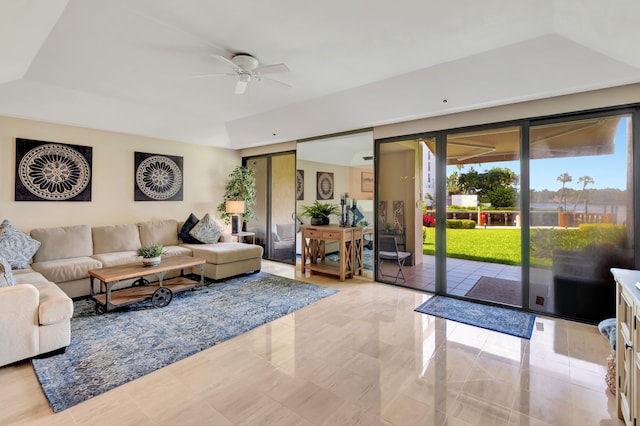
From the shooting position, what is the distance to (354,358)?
8.65ft

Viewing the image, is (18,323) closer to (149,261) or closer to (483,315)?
(149,261)

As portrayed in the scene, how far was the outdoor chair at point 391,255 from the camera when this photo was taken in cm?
480

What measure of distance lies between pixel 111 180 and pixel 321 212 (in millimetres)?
3645

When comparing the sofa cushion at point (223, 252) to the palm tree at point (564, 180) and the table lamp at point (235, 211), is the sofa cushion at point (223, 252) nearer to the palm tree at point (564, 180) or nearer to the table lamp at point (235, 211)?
the table lamp at point (235, 211)

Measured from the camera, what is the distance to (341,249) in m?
5.05

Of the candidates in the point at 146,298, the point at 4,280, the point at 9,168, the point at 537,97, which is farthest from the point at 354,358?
the point at 9,168

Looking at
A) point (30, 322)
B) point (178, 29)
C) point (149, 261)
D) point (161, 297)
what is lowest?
point (161, 297)

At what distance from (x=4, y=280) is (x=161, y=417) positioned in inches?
77.3

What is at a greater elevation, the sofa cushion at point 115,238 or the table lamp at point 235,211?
the table lamp at point 235,211

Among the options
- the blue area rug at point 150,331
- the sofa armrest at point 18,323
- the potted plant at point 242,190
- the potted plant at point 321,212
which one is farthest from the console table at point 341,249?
the sofa armrest at point 18,323

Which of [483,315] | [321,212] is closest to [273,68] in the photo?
[321,212]

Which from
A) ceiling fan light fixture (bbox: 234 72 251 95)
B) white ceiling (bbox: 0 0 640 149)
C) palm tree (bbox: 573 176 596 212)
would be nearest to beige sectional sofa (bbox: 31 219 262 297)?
white ceiling (bbox: 0 0 640 149)

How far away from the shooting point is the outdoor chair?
4805 millimetres

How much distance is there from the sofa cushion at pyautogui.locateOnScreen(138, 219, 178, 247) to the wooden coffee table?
107 centimetres
